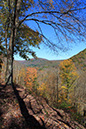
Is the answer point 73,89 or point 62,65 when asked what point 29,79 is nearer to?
point 62,65

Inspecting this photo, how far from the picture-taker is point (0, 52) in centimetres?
573

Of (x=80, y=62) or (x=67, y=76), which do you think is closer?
(x=67, y=76)

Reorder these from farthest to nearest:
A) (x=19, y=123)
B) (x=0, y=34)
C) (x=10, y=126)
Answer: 1. (x=0, y=34)
2. (x=19, y=123)
3. (x=10, y=126)

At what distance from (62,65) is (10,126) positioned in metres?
22.9

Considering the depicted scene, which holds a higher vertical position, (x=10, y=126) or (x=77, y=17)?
(x=77, y=17)

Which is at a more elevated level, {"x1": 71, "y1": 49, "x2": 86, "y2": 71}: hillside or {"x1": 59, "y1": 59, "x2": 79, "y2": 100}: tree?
{"x1": 71, "y1": 49, "x2": 86, "y2": 71}: hillside

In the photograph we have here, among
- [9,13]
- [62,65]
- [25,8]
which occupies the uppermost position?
[25,8]

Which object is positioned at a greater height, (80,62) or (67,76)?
(80,62)

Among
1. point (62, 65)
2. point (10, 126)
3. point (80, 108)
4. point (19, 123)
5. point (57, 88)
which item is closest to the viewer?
point (10, 126)

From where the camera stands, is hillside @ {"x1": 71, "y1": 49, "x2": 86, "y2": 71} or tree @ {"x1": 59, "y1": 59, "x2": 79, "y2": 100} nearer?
tree @ {"x1": 59, "y1": 59, "x2": 79, "y2": 100}

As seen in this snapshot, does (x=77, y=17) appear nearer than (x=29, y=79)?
Yes

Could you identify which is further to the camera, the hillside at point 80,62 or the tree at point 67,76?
the hillside at point 80,62

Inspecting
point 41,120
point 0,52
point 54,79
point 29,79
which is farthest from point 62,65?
point 41,120

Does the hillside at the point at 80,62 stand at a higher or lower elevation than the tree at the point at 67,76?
higher
